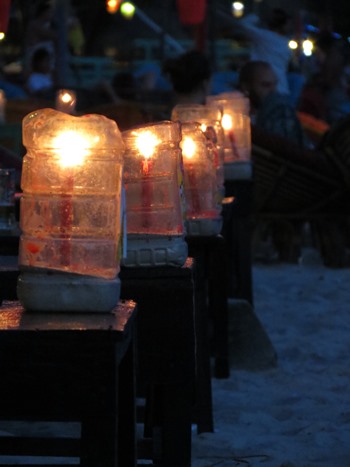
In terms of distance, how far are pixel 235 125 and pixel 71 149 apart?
14.8 ft

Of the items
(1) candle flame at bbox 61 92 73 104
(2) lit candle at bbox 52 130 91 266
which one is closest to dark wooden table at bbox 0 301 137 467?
(2) lit candle at bbox 52 130 91 266

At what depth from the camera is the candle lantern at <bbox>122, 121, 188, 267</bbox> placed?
336 centimetres

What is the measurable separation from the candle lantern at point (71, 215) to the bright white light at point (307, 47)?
17.2 m

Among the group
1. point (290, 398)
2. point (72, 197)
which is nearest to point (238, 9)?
point (290, 398)

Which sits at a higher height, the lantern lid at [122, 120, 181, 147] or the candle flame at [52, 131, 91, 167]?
the lantern lid at [122, 120, 181, 147]

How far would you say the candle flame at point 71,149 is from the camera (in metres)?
2.71

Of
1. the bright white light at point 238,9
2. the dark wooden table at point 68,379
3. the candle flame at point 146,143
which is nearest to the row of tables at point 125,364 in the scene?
the dark wooden table at point 68,379

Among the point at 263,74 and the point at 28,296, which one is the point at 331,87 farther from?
the point at 28,296

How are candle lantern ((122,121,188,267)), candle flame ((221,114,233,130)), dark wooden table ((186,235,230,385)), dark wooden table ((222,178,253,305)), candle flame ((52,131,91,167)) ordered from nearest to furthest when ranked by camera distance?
candle flame ((52,131,91,167))
candle lantern ((122,121,188,267))
dark wooden table ((186,235,230,385))
dark wooden table ((222,178,253,305))
candle flame ((221,114,233,130))

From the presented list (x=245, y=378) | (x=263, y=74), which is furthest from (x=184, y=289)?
(x=263, y=74)

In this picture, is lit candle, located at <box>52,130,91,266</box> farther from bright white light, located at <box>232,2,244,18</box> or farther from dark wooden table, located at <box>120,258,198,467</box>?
bright white light, located at <box>232,2,244,18</box>

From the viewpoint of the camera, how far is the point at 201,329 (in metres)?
4.39

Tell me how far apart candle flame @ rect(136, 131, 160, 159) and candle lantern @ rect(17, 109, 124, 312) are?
714 mm

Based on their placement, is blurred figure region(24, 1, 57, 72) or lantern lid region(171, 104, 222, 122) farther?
blurred figure region(24, 1, 57, 72)
